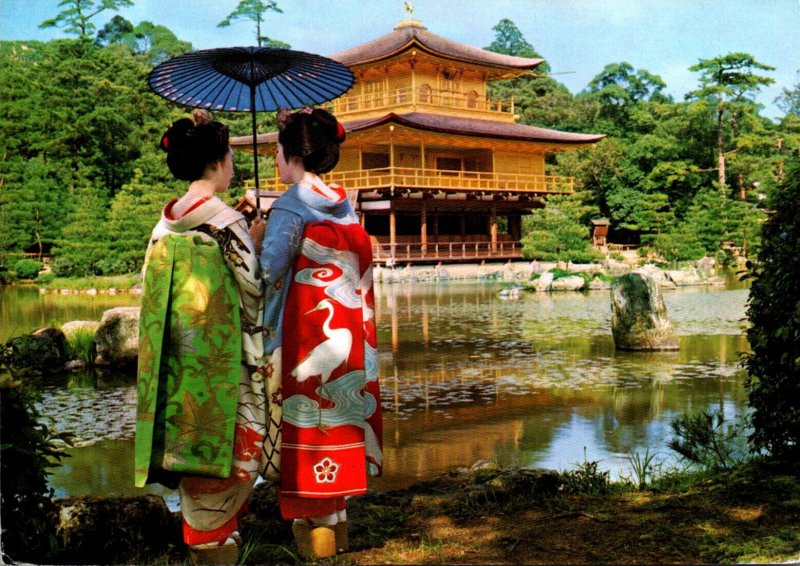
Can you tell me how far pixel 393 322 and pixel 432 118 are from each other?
12.6m

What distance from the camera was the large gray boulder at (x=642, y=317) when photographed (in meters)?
7.16

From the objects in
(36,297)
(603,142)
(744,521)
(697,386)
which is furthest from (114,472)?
(603,142)

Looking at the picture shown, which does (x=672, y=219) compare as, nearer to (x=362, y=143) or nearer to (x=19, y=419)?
(x=362, y=143)

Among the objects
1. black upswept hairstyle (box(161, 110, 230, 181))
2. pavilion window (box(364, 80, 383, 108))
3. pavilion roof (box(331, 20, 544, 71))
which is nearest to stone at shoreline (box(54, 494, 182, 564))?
black upswept hairstyle (box(161, 110, 230, 181))

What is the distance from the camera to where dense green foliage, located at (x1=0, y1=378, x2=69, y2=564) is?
1919 millimetres

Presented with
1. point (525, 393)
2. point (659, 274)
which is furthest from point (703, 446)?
point (659, 274)

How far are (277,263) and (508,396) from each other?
3547 mm

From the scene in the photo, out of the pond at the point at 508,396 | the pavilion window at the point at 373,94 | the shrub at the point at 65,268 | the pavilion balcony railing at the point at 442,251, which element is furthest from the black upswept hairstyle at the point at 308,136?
the pavilion window at the point at 373,94

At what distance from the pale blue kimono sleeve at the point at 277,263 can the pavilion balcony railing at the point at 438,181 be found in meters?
16.6

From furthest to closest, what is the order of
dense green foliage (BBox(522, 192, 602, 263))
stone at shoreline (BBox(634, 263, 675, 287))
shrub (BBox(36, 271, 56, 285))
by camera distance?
1. dense green foliage (BBox(522, 192, 602, 263))
2. shrub (BBox(36, 271, 56, 285))
3. stone at shoreline (BBox(634, 263, 675, 287))

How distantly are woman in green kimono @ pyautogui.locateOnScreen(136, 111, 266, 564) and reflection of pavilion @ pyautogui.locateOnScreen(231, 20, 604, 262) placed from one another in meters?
17.4

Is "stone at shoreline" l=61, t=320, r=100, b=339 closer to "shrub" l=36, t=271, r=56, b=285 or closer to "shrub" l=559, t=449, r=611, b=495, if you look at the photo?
"shrub" l=559, t=449, r=611, b=495

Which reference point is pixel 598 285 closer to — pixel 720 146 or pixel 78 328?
pixel 720 146

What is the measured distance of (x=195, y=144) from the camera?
213 cm
